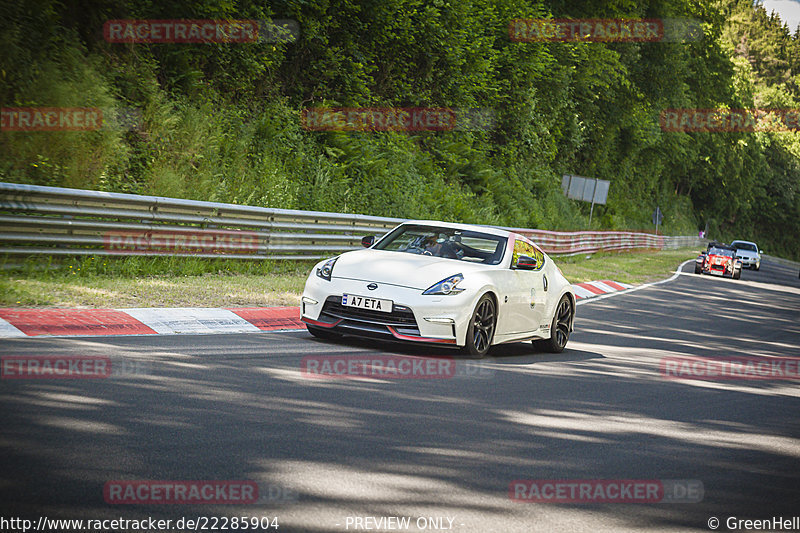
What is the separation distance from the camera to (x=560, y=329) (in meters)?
10.9

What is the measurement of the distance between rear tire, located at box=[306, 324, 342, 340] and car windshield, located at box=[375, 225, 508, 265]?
1.28 m

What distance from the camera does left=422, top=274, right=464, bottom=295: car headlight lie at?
8.69 meters

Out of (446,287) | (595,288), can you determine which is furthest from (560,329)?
(595,288)

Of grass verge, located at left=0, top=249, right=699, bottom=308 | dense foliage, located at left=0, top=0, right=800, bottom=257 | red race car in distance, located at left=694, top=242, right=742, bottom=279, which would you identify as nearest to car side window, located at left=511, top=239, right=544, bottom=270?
grass verge, located at left=0, top=249, right=699, bottom=308

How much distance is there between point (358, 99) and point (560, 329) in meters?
14.7

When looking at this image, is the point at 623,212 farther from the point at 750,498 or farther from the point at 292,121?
the point at 750,498

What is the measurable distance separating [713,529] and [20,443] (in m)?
3.59

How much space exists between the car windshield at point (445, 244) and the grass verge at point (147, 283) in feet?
6.60

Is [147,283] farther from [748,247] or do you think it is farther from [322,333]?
[748,247]

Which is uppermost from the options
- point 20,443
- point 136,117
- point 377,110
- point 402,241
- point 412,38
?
point 412,38

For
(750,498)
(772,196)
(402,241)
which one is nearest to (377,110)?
(402,241)

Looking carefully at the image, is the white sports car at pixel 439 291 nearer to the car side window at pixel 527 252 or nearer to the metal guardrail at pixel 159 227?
Answer: the car side window at pixel 527 252

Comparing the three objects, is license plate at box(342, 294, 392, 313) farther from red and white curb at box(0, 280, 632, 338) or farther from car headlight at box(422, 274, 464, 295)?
red and white curb at box(0, 280, 632, 338)

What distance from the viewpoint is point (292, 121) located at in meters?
20.7
